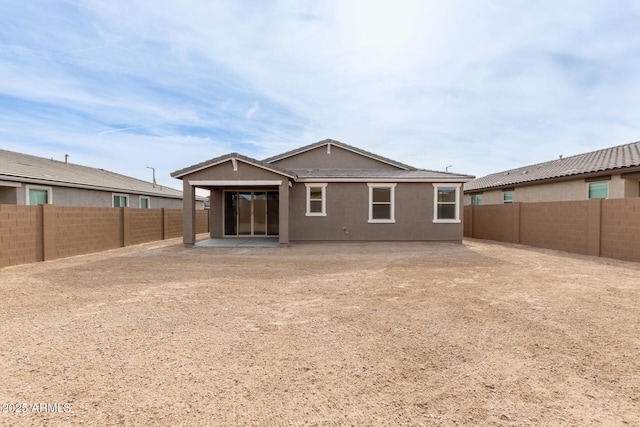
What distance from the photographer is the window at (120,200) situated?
61.8 feet

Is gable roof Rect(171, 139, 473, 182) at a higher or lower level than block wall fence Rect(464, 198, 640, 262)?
higher

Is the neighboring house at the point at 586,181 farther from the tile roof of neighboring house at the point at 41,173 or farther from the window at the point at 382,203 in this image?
the tile roof of neighboring house at the point at 41,173

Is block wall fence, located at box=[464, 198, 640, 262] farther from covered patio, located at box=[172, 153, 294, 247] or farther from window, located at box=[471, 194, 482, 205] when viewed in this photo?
covered patio, located at box=[172, 153, 294, 247]

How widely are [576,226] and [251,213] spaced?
550 inches

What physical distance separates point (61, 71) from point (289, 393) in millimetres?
17061

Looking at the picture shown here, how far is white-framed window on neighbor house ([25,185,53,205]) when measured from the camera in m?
13.6

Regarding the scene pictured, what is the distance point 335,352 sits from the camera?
3680 millimetres

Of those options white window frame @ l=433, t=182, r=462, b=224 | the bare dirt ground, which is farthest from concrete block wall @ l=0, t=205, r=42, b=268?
white window frame @ l=433, t=182, r=462, b=224

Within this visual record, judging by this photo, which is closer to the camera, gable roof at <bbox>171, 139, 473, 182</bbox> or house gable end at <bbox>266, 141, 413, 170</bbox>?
gable roof at <bbox>171, 139, 473, 182</bbox>

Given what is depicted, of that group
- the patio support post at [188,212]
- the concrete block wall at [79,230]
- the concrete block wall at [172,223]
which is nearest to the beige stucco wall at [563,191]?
the patio support post at [188,212]

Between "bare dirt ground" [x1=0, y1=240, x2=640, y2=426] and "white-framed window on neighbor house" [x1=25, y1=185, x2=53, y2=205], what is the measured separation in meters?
8.16

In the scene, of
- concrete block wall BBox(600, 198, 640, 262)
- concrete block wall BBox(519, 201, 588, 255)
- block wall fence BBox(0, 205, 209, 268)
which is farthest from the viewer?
concrete block wall BBox(519, 201, 588, 255)

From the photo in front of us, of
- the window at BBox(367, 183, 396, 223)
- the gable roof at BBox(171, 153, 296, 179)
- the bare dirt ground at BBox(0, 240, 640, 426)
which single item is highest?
the gable roof at BBox(171, 153, 296, 179)

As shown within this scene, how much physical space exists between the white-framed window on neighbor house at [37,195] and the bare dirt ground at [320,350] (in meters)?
8.16
